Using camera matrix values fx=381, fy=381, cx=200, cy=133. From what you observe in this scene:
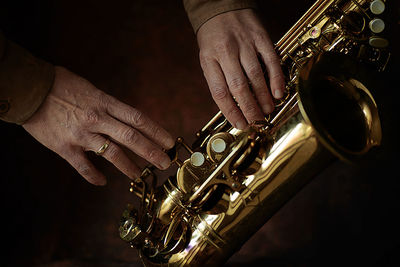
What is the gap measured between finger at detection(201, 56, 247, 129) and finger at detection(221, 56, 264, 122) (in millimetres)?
18

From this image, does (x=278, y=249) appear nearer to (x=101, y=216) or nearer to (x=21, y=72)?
(x=101, y=216)

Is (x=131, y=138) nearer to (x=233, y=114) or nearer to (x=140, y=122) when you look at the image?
(x=140, y=122)

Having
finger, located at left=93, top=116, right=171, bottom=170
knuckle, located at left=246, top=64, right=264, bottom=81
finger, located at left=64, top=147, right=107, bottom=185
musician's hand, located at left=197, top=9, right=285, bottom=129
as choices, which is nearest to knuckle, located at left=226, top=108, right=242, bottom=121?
musician's hand, located at left=197, top=9, right=285, bottom=129

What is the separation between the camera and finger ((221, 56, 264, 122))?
1.03 metres

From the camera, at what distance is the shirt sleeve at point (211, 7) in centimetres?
117

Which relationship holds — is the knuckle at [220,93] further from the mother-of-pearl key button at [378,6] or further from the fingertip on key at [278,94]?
the mother-of-pearl key button at [378,6]

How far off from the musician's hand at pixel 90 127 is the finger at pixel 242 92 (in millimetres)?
222

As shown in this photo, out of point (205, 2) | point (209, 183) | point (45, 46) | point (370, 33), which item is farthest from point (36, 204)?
point (370, 33)

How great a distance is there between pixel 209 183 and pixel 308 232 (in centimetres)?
61

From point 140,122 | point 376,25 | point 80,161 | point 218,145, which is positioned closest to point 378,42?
point 376,25

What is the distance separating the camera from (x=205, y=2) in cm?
119

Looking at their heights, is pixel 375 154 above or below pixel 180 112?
above

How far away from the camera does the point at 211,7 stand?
1185 millimetres

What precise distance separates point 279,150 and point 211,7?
509mm
